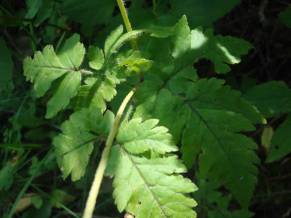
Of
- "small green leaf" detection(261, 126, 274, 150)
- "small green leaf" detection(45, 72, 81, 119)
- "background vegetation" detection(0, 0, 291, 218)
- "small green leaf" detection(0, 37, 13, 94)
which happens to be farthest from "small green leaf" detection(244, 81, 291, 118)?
"small green leaf" detection(0, 37, 13, 94)

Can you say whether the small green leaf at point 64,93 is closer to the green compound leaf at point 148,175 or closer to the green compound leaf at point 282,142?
the green compound leaf at point 148,175

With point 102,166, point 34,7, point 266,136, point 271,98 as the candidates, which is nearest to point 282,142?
point 271,98

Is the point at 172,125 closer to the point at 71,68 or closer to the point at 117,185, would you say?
the point at 117,185

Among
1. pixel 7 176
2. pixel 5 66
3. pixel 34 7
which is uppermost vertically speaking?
pixel 34 7

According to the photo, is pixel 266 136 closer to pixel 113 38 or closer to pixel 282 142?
pixel 282 142

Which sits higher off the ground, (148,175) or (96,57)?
(96,57)

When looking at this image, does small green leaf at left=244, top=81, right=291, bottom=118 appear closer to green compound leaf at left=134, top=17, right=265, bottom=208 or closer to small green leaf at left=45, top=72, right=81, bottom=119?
green compound leaf at left=134, top=17, right=265, bottom=208
